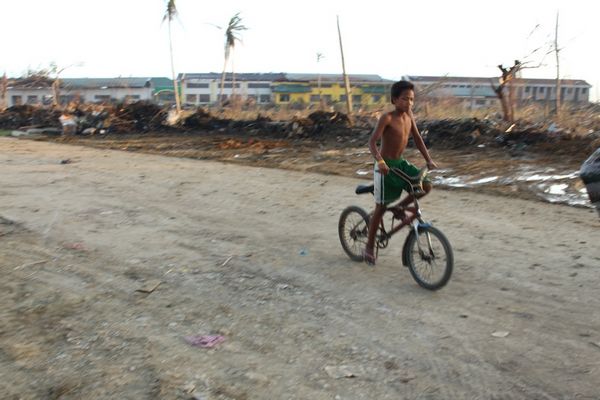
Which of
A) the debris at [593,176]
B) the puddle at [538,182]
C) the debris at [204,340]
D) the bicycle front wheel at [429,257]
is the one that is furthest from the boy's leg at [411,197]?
the puddle at [538,182]

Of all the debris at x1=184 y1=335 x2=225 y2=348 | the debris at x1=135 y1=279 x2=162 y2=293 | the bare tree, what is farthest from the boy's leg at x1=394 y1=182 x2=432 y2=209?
the bare tree

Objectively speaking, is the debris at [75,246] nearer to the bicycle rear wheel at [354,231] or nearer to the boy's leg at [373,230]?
the bicycle rear wheel at [354,231]

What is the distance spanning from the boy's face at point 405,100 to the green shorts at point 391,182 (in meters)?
0.46

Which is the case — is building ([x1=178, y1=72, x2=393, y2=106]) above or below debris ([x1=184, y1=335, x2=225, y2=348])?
above

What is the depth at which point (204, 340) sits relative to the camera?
12.4 feet

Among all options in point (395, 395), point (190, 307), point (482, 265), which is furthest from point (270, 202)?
point (395, 395)

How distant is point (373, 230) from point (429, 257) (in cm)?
71

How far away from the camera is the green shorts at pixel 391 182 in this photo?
200 inches

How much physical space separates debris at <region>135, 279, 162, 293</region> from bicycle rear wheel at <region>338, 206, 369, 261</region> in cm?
199

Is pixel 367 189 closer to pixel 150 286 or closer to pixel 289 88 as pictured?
pixel 150 286

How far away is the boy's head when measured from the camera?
495 cm

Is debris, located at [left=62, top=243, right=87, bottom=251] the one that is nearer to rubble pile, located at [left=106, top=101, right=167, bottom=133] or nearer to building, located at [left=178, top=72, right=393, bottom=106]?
rubble pile, located at [left=106, top=101, right=167, bottom=133]

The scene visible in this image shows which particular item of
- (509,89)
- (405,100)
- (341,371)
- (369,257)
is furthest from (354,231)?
(509,89)

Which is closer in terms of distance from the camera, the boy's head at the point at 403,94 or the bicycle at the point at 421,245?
the bicycle at the point at 421,245
